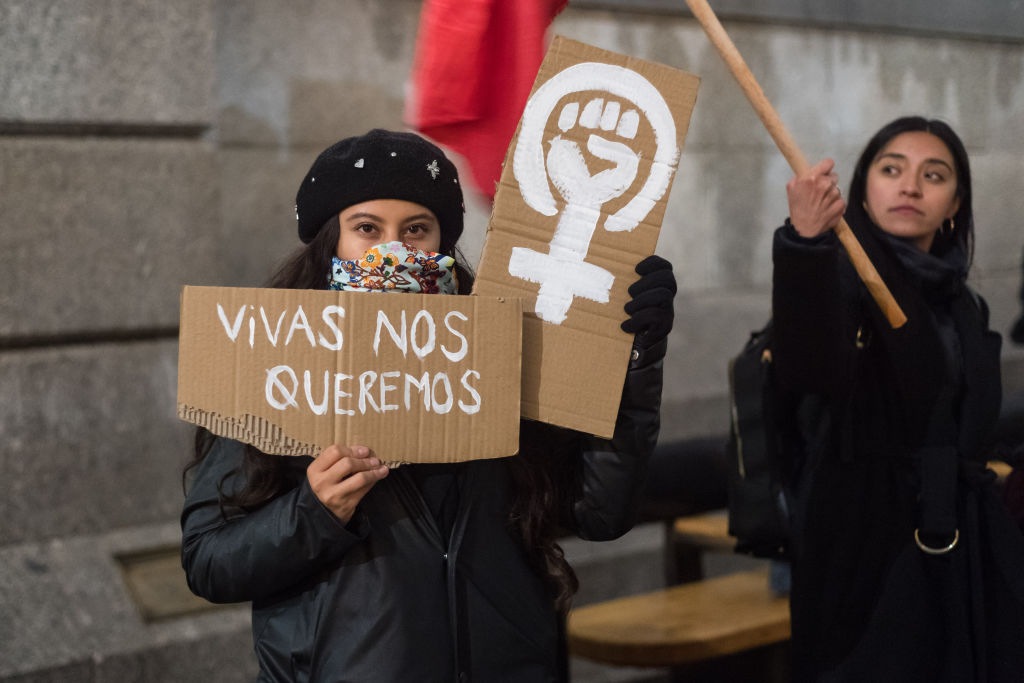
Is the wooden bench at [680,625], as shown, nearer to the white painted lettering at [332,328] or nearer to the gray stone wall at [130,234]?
the gray stone wall at [130,234]

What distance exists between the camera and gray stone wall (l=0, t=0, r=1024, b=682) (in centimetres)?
339

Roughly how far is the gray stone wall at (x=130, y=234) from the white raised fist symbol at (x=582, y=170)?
1.97 metres

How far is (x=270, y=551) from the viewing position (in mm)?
1773

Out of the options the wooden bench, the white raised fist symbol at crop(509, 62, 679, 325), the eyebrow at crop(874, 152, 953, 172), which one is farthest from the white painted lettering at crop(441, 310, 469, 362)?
the wooden bench

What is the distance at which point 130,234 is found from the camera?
3.78m

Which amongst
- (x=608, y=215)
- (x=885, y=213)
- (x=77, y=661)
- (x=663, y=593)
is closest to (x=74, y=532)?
(x=77, y=661)

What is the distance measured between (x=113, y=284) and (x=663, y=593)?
233 cm

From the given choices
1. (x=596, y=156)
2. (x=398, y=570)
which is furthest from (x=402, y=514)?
(x=596, y=156)

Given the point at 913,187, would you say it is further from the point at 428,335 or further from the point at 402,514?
the point at 402,514

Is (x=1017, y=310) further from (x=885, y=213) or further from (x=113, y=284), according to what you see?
(x=113, y=284)

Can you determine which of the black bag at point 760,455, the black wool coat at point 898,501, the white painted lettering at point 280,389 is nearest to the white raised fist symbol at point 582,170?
the white painted lettering at point 280,389

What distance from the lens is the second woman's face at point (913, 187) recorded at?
9.14 ft

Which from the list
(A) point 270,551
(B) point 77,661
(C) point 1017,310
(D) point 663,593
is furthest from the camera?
(C) point 1017,310

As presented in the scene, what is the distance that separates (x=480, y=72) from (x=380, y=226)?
64 cm
